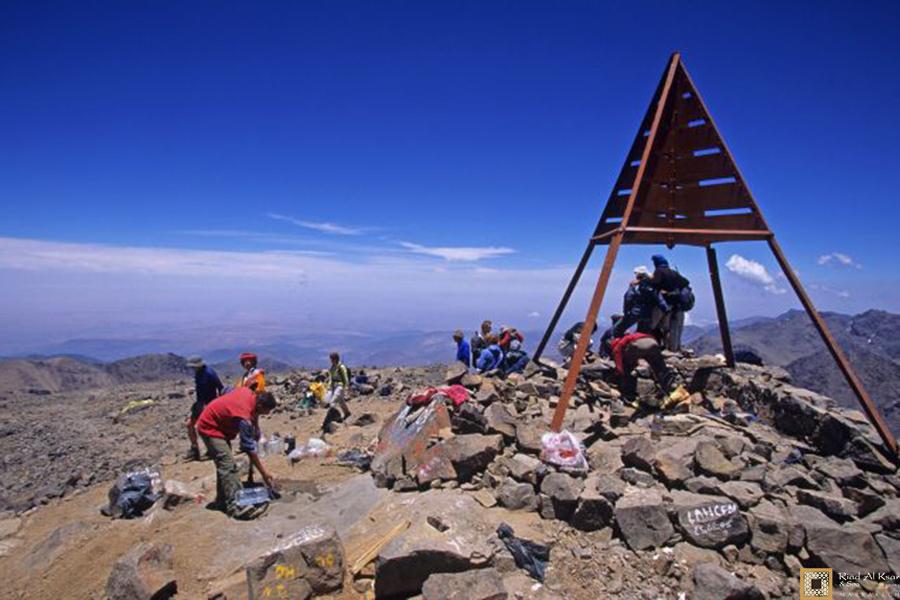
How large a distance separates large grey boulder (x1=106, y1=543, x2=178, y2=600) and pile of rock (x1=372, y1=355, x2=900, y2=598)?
116 inches

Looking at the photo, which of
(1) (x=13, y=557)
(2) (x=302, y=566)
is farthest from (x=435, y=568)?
(1) (x=13, y=557)

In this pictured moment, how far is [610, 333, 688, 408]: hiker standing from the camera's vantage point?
8797mm

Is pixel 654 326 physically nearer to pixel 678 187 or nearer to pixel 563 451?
pixel 678 187

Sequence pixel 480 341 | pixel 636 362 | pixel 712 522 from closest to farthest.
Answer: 1. pixel 712 522
2. pixel 636 362
3. pixel 480 341

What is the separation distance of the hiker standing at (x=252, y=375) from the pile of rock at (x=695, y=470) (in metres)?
3.50

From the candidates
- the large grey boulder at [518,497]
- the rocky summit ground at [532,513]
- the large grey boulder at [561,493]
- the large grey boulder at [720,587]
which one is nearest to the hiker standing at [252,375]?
the rocky summit ground at [532,513]

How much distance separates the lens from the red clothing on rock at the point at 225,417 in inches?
296

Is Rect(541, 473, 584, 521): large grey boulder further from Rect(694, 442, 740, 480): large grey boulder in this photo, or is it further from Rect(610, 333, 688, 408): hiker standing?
Rect(610, 333, 688, 408): hiker standing

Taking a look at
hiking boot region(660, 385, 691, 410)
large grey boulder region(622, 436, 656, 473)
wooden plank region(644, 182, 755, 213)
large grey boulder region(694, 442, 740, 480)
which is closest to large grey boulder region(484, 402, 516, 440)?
large grey boulder region(622, 436, 656, 473)

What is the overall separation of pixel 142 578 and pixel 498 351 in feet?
28.3

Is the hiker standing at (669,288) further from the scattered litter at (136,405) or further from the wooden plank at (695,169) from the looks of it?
the scattered litter at (136,405)

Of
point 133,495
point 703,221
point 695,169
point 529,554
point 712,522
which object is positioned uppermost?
point 695,169

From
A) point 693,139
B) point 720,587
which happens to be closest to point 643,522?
point 720,587

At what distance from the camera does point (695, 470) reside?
591cm
